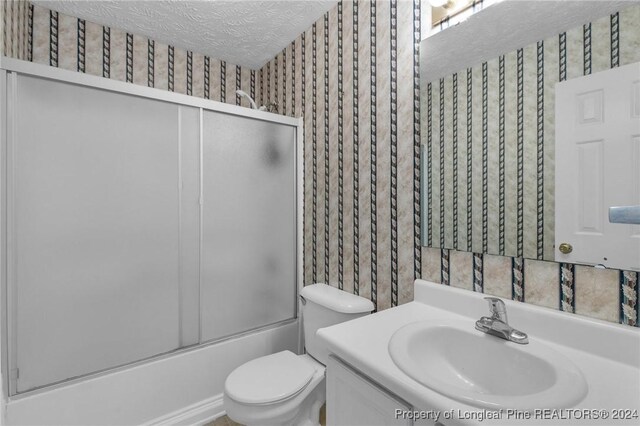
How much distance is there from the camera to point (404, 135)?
1407 mm

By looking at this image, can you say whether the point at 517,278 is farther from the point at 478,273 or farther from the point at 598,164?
the point at 598,164

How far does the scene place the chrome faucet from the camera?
94cm

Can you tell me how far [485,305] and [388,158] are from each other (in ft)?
2.40

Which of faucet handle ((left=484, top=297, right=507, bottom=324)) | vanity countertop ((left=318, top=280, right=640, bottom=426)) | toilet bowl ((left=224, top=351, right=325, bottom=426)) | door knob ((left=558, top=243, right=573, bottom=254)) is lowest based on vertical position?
toilet bowl ((left=224, top=351, right=325, bottom=426))

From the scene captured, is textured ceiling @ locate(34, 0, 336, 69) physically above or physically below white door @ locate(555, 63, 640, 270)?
above

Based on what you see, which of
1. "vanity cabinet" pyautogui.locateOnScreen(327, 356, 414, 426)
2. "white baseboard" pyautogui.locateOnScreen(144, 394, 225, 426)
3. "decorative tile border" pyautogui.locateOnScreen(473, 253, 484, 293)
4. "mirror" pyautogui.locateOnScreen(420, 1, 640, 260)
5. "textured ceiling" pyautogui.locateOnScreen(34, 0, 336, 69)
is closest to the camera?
"vanity cabinet" pyautogui.locateOnScreen(327, 356, 414, 426)

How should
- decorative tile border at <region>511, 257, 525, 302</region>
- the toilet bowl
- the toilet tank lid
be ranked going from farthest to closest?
the toilet tank lid < the toilet bowl < decorative tile border at <region>511, 257, 525, 302</region>

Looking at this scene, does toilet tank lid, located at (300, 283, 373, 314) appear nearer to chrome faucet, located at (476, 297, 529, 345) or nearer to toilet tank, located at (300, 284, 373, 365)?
toilet tank, located at (300, 284, 373, 365)

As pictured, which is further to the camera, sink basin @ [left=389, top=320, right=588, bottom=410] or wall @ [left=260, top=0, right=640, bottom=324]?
wall @ [left=260, top=0, right=640, bottom=324]

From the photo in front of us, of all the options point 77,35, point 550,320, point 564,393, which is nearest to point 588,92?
point 550,320

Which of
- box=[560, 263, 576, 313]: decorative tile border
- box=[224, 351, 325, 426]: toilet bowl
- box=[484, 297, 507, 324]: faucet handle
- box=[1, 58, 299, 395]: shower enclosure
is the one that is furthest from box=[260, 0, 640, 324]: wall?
box=[224, 351, 325, 426]: toilet bowl

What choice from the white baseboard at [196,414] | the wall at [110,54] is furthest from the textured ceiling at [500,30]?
the white baseboard at [196,414]

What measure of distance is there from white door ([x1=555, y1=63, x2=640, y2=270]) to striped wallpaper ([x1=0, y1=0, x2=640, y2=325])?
33 mm

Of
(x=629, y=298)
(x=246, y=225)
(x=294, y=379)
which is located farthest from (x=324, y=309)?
(x=629, y=298)
